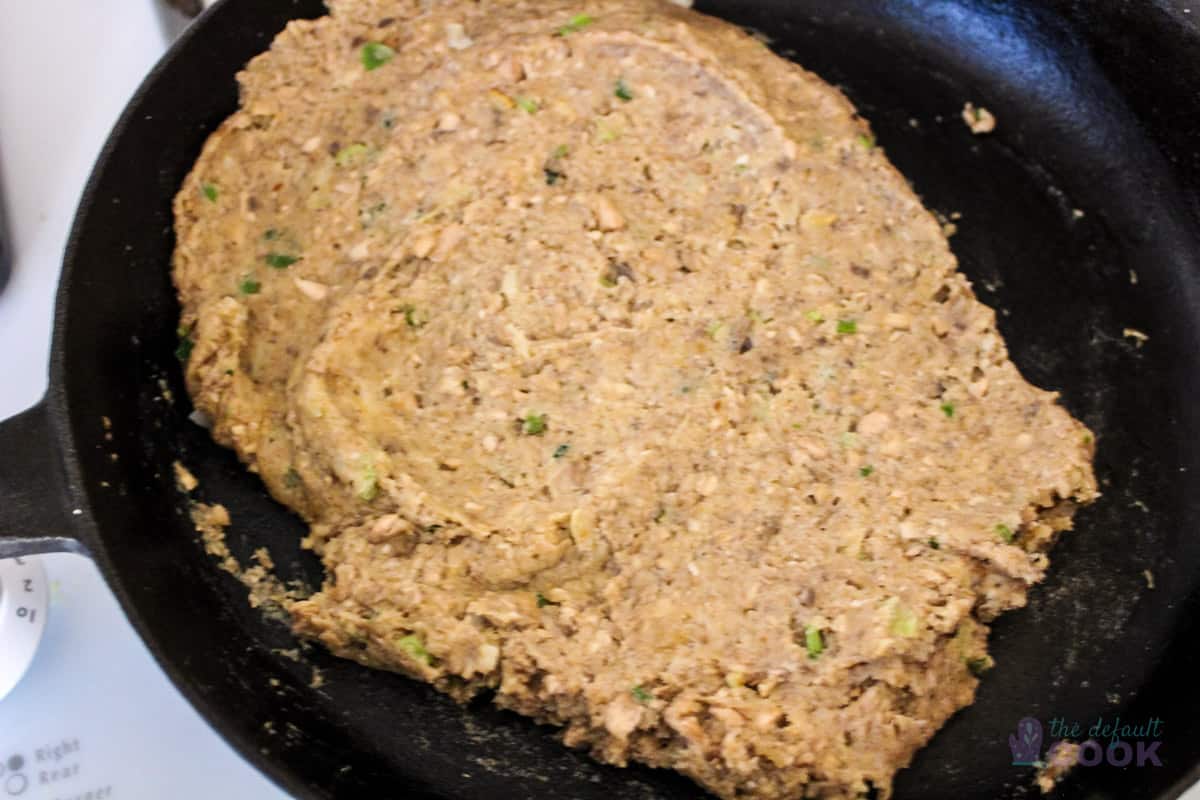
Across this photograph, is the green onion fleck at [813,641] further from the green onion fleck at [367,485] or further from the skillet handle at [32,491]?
the skillet handle at [32,491]

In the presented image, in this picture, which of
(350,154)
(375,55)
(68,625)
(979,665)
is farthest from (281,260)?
(979,665)

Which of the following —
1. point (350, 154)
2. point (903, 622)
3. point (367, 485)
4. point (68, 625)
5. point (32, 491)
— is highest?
point (903, 622)

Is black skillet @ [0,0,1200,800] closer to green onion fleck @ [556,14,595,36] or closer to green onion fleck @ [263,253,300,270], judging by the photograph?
green onion fleck @ [263,253,300,270]

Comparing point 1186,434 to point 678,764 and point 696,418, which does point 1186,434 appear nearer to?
point 696,418

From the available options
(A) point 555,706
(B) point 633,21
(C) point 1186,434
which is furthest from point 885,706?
(B) point 633,21

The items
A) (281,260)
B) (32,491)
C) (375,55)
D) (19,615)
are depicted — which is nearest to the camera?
(32,491)

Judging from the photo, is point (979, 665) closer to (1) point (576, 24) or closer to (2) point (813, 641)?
(2) point (813, 641)
